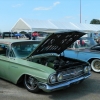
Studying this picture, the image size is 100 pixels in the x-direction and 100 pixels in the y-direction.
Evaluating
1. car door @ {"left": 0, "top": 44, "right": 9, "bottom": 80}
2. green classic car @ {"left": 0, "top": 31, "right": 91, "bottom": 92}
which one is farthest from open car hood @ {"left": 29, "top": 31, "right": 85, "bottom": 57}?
car door @ {"left": 0, "top": 44, "right": 9, "bottom": 80}

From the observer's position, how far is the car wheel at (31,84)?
15.2 ft

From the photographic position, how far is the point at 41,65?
14.6 feet

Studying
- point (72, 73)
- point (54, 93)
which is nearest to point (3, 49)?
point (54, 93)

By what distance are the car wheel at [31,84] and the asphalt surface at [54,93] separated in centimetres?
11

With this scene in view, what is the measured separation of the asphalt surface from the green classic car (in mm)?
215

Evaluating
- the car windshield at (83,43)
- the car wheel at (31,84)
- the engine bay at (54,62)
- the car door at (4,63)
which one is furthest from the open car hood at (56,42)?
the car windshield at (83,43)

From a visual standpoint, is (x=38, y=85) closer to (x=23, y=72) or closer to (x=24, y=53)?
(x=23, y=72)

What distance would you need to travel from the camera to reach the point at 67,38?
5547mm

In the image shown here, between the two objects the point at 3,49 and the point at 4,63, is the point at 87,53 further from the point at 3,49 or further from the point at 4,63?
the point at 4,63

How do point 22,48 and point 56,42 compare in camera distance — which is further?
point 56,42

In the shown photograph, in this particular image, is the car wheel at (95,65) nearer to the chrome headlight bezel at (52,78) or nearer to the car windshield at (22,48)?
the car windshield at (22,48)

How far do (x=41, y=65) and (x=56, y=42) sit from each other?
115 cm

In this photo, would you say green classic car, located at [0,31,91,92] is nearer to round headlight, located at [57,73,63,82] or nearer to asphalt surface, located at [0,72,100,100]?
round headlight, located at [57,73,63,82]

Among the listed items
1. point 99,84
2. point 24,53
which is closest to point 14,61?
point 24,53
